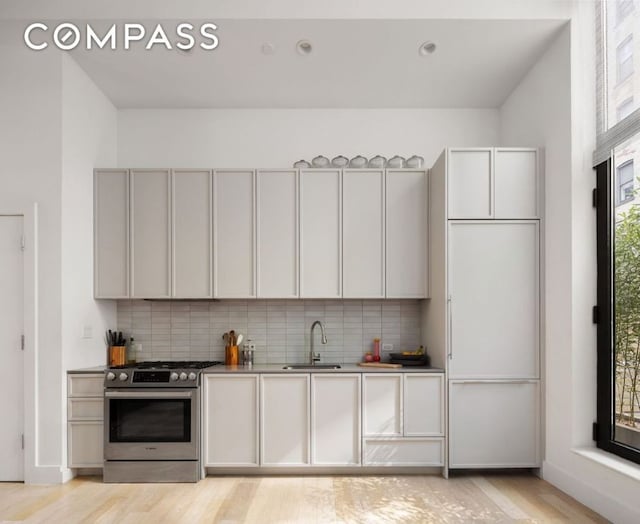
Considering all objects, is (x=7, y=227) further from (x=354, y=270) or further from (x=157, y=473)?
(x=354, y=270)

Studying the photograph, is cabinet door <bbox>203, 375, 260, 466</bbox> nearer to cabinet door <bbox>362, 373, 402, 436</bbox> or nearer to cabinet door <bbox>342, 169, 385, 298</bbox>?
cabinet door <bbox>362, 373, 402, 436</bbox>

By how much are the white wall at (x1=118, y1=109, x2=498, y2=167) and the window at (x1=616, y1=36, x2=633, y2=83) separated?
172 cm

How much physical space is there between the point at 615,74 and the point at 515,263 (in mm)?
1428

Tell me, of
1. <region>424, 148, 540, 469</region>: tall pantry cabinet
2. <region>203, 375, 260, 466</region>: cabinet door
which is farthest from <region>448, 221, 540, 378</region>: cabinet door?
<region>203, 375, 260, 466</region>: cabinet door

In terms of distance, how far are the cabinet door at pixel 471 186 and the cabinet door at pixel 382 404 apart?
52.9 inches

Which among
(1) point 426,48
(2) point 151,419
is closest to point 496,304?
(1) point 426,48

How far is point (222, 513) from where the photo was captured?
365cm

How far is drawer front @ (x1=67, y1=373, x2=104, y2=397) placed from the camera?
4.36 meters

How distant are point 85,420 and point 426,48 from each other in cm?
372

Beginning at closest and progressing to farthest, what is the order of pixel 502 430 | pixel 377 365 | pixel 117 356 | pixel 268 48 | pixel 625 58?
pixel 625 58, pixel 268 48, pixel 502 430, pixel 377 365, pixel 117 356

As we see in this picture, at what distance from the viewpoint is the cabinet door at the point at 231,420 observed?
175 inches

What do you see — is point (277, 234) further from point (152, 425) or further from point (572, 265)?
point (572, 265)

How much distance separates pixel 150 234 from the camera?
480cm

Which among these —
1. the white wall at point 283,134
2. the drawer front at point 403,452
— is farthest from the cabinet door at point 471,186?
the drawer front at point 403,452
